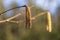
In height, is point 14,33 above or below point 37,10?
below

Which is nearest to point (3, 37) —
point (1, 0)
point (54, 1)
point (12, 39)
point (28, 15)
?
point (12, 39)

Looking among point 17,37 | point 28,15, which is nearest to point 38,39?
point 17,37

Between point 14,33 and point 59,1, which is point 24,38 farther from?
point 59,1

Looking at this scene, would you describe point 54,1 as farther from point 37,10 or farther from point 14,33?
point 14,33

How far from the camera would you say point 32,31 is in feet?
17.4

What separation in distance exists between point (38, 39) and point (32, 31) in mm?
228

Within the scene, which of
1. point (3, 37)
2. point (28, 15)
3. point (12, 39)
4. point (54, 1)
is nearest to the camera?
point (28, 15)

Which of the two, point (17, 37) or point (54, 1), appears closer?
point (17, 37)

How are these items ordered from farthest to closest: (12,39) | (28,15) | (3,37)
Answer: (12,39) → (3,37) → (28,15)

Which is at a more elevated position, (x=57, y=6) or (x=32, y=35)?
(x=57, y=6)

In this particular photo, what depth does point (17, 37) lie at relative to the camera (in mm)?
5180

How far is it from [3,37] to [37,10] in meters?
0.92

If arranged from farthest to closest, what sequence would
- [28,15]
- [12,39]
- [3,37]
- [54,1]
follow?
[54,1]
[12,39]
[3,37]
[28,15]

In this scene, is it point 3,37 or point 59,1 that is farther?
point 59,1
